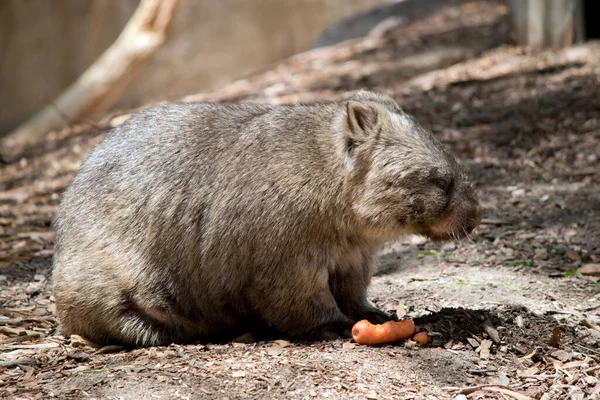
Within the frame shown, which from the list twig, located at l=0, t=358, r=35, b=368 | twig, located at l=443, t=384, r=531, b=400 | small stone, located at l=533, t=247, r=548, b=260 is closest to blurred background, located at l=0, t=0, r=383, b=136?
small stone, located at l=533, t=247, r=548, b=260

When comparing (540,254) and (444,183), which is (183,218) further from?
(540,254)

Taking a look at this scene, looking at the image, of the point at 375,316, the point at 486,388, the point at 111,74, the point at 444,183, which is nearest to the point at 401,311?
the point at 375,316

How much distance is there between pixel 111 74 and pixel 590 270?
25.5 feet

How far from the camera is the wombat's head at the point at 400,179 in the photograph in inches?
167

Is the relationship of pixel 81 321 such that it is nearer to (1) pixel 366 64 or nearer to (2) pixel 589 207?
(2) pixel 589 207

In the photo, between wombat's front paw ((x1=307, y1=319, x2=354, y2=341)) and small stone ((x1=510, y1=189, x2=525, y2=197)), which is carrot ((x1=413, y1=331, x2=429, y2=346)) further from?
small stone ((x1=510, y1=189, x2=525, y2=197))

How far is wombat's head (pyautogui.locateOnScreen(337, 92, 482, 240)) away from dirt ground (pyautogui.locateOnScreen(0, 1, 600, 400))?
1.81ft

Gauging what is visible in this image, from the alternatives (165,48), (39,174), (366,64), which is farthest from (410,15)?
(39,174)

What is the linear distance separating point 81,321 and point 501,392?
2.33 meters

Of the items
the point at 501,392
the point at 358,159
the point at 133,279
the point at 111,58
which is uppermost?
the point at 111,58

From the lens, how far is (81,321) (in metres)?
4.55

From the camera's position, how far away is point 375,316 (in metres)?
4.49

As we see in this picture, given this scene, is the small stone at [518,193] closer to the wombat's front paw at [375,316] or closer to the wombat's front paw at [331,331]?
the wombat's front paw at [375,316]

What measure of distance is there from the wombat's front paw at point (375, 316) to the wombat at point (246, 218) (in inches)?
0.8
